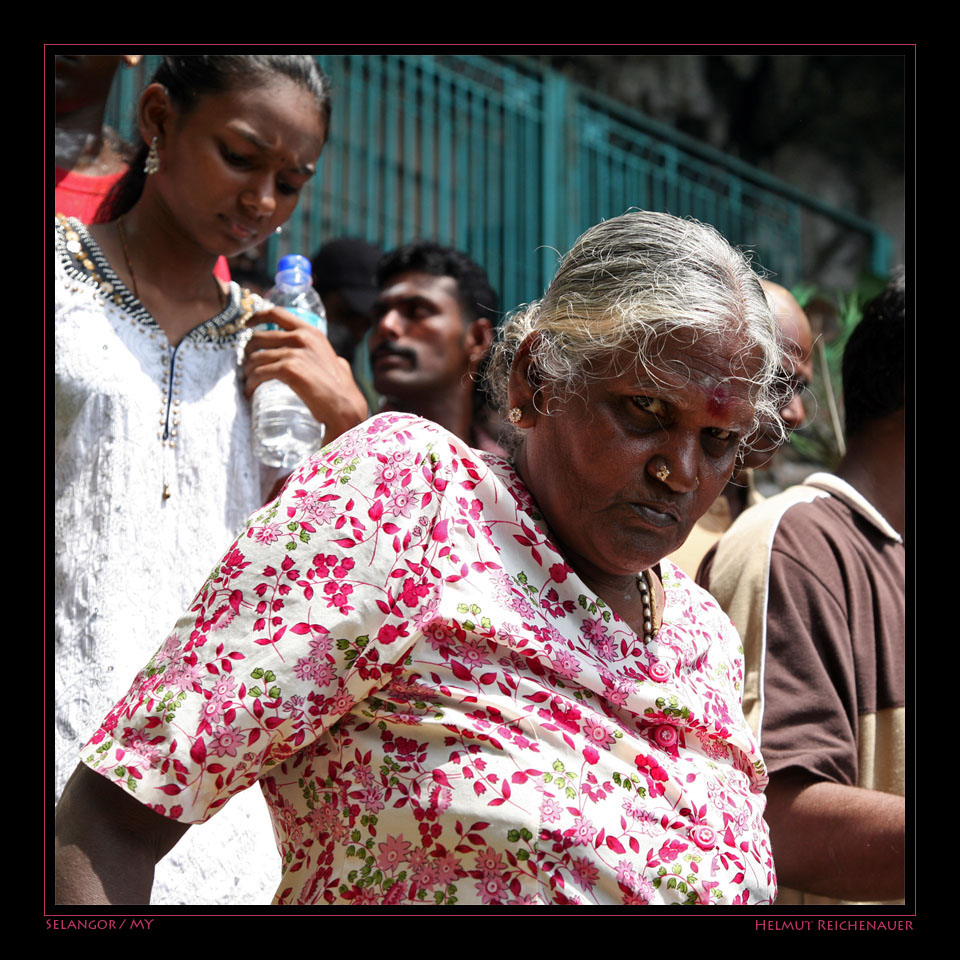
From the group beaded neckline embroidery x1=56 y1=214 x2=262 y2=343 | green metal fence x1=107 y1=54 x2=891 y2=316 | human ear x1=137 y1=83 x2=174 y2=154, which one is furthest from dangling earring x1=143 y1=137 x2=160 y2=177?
green metal fence x1=107 y1=54 x2=891 y2=316

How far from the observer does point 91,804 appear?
58.4 inches

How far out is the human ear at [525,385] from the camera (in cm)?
185

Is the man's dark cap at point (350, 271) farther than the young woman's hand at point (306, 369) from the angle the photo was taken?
Yes

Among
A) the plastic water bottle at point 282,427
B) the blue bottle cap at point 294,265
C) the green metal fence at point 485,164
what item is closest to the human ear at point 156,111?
the blue bottle cap at point 294,265

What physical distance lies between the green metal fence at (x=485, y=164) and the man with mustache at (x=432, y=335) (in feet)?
5.84

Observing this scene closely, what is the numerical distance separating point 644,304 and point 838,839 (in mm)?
1086

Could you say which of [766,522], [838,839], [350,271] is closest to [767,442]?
[766,522]

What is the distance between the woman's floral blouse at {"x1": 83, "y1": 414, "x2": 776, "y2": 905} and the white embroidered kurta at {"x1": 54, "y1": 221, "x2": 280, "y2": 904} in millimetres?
610

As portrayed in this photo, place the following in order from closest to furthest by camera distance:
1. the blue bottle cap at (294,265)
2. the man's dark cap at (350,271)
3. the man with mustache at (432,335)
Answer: the blue bottle cap at (294,265)
the man with mustache at (432,335)
the man's dark cap at (350,271)

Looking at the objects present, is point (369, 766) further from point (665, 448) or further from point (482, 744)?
point (665, 448)

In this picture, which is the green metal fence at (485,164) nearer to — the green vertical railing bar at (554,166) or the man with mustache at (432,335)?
the green vertical railing bar at (554,166)

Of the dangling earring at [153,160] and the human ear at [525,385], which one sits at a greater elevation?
the dangling earring at [153,160]

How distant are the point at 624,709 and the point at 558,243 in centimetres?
582

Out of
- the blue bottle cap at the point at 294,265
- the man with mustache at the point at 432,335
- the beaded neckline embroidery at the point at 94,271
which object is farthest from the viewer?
the man with mustache at the point at 432,335
